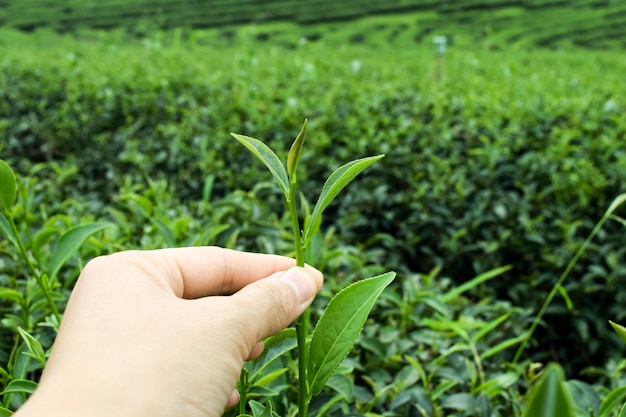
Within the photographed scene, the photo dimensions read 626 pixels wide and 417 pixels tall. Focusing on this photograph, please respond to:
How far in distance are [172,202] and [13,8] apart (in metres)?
14.8

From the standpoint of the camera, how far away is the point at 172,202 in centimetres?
173

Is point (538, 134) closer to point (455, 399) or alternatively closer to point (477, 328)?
point (477, 328)

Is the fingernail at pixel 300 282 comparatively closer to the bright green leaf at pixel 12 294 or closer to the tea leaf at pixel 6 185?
the tea leaf at pixel 6 185

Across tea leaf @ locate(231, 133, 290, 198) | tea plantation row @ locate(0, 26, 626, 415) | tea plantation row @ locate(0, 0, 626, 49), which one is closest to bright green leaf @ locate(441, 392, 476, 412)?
tea plantation row @ locate(0, 26, 626, 415)

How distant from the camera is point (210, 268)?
0.71 meters

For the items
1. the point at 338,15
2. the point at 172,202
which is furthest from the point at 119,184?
the point at 338,15

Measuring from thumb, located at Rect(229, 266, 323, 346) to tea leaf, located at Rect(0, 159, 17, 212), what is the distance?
0.36 meters

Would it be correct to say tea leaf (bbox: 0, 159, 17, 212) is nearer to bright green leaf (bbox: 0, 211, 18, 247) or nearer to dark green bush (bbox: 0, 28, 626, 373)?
bright green leaf (bbox: 0, 211, 18, 247)

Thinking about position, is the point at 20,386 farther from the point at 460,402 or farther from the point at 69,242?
the point at 460,402

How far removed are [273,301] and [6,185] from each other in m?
0.40

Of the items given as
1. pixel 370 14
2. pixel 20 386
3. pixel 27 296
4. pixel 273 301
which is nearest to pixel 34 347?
pixel 20 386

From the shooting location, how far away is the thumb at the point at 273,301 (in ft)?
1.94

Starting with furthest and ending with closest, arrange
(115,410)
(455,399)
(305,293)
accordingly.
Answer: (455,399) → (305,293) → (115,410)

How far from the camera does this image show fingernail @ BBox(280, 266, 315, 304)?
64 cm
